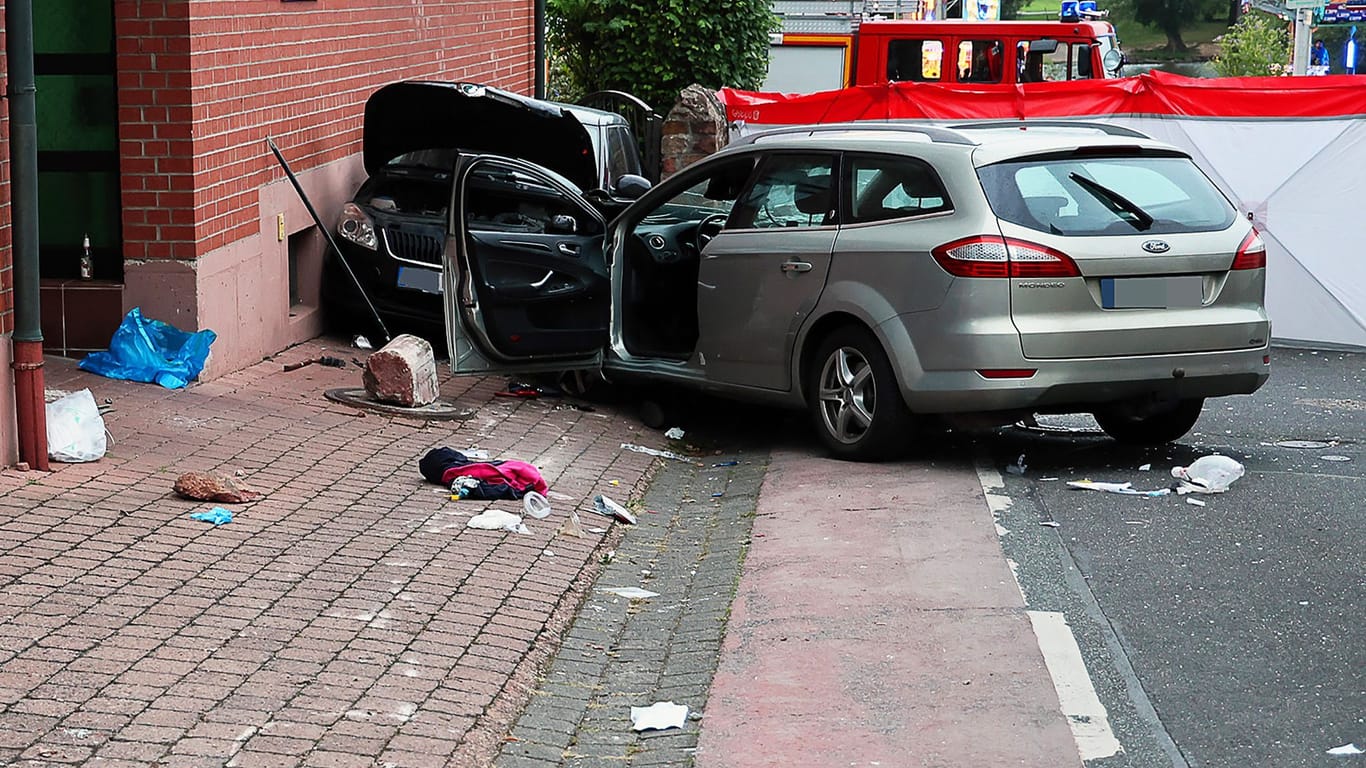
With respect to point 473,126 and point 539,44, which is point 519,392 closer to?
point 473,126

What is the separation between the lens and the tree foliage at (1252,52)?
49188 mm

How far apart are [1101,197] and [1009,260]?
2.30 ft

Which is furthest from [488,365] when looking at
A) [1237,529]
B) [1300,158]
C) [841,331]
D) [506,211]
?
[1300,158]

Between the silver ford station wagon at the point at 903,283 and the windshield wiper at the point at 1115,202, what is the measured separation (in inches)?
0.4

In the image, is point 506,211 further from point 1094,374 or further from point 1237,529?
point 1237,529

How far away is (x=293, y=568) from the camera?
6.32 meters

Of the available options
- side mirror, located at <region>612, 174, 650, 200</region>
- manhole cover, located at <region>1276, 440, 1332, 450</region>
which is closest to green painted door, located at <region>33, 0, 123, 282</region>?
side mirror, located at <region>612, 174, 650, 200</region>

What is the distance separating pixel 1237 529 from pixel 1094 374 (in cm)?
120

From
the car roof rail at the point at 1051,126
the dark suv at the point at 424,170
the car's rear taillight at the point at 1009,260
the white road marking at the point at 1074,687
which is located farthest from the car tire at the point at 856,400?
the dark suv at the point at 424,170

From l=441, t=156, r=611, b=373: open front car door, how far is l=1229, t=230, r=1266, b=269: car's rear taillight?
3.57m

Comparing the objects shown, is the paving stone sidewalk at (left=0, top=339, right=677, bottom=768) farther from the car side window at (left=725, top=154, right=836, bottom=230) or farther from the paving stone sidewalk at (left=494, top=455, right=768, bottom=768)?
the car side window at (left=725, top=154, right=836, bottom=230)

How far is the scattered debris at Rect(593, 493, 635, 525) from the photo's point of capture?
7812 mm

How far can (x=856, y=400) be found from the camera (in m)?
8.62

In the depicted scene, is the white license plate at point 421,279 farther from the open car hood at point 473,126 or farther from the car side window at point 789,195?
the car side window at point 789,195
